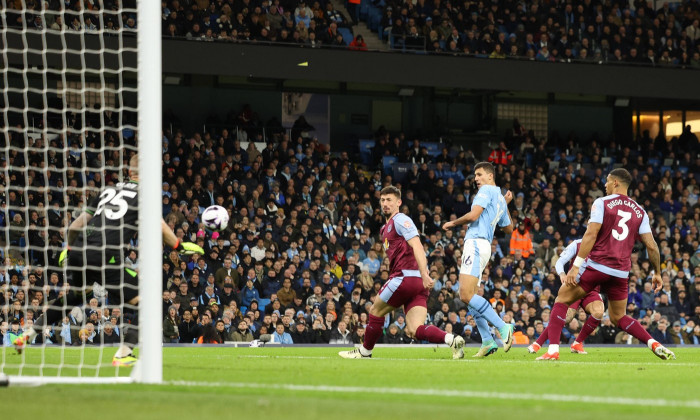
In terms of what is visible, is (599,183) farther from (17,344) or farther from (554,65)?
(17,344)

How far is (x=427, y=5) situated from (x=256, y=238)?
11.3 metres

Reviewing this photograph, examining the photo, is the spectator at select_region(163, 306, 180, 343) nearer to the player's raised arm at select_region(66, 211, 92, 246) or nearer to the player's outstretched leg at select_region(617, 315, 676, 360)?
the player's outstretched leg at select_region(617, 315, 676, 360)

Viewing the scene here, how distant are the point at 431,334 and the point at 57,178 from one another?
42.2 feet

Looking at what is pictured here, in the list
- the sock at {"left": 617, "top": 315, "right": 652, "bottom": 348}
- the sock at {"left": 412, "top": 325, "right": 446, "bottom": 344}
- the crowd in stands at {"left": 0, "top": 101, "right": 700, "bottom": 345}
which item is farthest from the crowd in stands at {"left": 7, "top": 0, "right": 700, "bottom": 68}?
the sock at {"left": 617, "top": 315, "right": 652, "bottom": 348}

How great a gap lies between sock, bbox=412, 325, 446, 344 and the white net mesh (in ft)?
10.8

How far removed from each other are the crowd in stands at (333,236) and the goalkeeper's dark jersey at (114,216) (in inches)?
264

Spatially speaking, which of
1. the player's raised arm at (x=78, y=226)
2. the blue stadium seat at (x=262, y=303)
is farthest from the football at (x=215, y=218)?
the blue stadium seat at (x=262, y=303)

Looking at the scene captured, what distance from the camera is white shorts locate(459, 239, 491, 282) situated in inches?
512

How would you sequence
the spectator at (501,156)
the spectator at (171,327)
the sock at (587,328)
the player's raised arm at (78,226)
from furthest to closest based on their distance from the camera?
the spectator at (501,156) < the spectator at (171,327) < the sock at (587,328) < the player's raised arm at (78,226)

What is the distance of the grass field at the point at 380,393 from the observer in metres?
6.27

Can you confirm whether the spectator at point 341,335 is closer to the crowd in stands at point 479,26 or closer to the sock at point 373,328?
the crowd in stands at point 479,26

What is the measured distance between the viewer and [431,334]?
39.7ft

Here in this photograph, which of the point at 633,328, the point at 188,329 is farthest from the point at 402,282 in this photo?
the point at 188,329

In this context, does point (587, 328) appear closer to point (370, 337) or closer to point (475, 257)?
point (475, 257)
